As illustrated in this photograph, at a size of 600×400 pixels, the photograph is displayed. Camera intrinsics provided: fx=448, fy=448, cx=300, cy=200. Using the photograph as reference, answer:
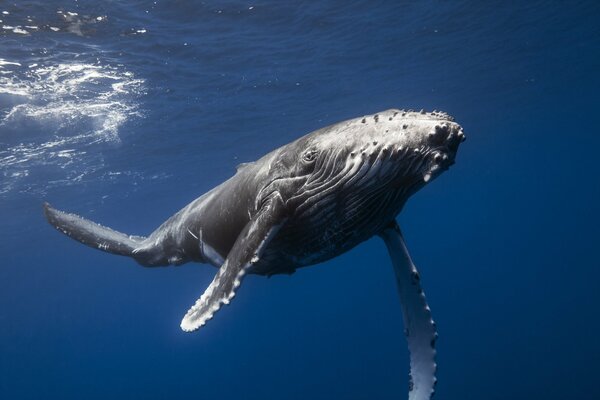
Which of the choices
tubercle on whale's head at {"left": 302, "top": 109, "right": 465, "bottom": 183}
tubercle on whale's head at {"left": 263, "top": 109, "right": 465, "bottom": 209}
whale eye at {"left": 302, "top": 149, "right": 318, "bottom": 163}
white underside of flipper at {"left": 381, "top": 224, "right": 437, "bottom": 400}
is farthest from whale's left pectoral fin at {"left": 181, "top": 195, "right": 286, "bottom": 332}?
white underside of flipper at {"left": 381, "top": 224, "right": 437, "bottom": 400}

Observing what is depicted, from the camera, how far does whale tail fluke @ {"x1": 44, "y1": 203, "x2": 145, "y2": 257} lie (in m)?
8.11

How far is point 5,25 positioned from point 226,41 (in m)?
7.12

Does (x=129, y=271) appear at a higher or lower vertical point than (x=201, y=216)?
lower

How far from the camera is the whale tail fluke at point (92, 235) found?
8109 mm

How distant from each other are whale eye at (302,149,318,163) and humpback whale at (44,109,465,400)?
12 millimetres

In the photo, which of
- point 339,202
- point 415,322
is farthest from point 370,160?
point 415,322

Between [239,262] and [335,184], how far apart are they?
112 cm

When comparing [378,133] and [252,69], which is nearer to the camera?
[378,133]

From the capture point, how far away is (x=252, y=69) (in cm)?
1975

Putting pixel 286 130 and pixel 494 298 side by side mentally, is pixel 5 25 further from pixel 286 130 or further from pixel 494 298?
pixel 494 298

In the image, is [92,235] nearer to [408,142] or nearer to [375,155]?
[375,155]

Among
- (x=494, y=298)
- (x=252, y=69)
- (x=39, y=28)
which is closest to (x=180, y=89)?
(x=252, y=69)

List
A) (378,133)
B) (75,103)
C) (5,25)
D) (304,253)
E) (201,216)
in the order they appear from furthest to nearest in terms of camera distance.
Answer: (75,103)
(5,25)
(201,216)
(304,253)
(378,133)

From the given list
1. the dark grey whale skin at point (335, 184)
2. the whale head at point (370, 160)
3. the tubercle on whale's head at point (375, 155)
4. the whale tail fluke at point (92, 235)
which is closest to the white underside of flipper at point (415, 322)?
the dark grey whale skin at point (335, 184)
